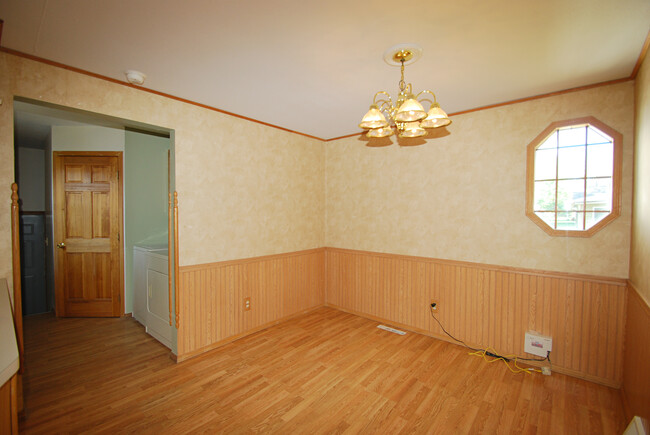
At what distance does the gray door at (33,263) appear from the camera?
4254 mm

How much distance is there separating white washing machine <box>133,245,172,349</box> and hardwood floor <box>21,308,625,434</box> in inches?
8.0

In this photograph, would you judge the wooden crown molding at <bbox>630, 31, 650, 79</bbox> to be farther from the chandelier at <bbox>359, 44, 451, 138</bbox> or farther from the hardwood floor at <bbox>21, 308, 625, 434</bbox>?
the hardwood floor at <bbox>21, 308, 625, 434</bbox>

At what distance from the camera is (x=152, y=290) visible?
3.42 m

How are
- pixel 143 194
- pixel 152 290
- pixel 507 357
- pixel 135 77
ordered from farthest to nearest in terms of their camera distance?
1. pixel 143 194
2. pixel 152 290
3. pixel 507 357
4. pixel 135 77

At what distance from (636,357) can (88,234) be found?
610cm

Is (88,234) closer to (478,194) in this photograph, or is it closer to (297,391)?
(297,391)

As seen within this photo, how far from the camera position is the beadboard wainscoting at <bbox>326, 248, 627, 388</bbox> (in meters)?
2.47

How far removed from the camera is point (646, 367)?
68.0 inches

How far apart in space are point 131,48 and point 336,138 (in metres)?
2.94

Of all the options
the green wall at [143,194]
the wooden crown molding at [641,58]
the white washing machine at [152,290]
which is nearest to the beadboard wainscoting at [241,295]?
the white washing machine at [152,290]

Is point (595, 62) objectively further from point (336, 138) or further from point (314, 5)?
point (336, 138)

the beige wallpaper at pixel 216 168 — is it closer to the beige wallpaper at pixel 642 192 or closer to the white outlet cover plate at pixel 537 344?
the white outlet cover plate at pixel 537 344

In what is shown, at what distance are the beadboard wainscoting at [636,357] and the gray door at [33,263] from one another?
6878mm

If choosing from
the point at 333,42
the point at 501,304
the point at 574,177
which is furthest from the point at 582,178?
the point at 333,42
